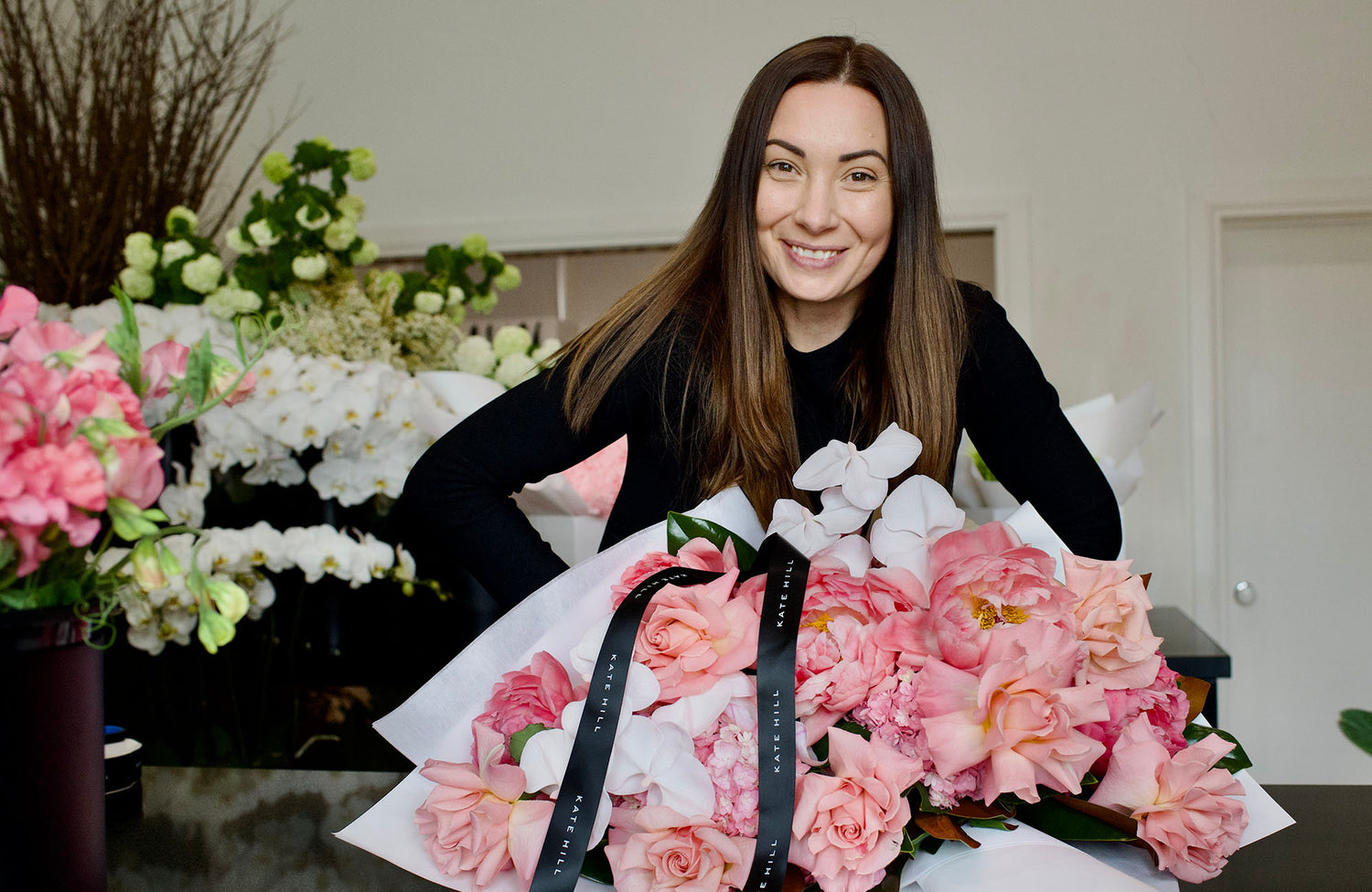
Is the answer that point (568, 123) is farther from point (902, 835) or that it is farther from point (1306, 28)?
point (902, 835)

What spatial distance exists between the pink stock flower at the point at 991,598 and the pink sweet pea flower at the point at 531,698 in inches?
7.1

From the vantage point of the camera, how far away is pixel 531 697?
0.54 meters

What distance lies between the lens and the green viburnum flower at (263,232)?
1.83m

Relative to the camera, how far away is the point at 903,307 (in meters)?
1.12

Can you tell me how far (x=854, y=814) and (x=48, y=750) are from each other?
13.5 inches

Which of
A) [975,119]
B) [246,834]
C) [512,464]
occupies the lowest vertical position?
[246,834]

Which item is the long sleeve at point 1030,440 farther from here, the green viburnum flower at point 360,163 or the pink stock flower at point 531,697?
the green viburnum flower at point 360,163

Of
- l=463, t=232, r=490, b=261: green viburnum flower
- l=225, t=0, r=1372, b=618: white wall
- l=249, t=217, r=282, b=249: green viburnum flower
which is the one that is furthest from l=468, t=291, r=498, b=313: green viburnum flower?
l=225, t=0, r=1372, b=618: white wall

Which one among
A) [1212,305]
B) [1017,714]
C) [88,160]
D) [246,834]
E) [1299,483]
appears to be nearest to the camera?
[1017,714]

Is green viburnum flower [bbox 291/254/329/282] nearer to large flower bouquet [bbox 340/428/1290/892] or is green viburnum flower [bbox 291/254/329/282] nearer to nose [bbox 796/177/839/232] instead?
nose [bbox 796/177/839/232]

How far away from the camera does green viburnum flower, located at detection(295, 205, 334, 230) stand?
1811mm

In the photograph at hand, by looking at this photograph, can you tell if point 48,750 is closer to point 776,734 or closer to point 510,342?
point 776,734

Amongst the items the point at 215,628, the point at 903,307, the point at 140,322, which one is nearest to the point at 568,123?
the point at 140,322

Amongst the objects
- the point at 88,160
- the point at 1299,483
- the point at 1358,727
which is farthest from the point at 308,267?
the point at 1299,483
